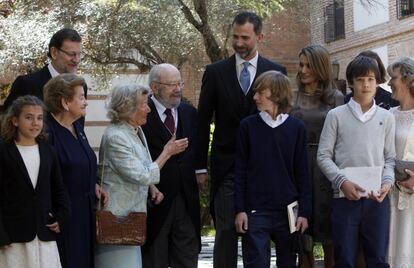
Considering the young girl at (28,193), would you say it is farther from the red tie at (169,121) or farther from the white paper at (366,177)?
the white paper at (366,177)

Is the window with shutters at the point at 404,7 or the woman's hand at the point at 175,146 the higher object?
the window with shutters at the point at 404,7

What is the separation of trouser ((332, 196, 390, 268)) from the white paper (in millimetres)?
100

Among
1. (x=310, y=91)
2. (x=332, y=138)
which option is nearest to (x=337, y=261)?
(x=332, y=138)

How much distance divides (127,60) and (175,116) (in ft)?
35.0

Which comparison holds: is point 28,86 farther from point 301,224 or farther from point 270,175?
point 301,224

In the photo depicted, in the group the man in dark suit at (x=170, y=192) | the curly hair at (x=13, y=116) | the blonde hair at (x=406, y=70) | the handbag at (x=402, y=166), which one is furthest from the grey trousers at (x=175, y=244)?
the blonde hair at (x=406, y=70)

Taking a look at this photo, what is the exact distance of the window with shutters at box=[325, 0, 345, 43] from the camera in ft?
84.5

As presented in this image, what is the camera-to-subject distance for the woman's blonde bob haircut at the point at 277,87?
6.33 m

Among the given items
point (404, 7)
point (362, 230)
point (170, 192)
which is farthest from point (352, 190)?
point (404, 7)

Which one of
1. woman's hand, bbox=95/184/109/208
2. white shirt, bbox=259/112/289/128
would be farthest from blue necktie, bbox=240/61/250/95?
woman's hand, bbox=95/184/109/208

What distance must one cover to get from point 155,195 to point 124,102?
799 mm

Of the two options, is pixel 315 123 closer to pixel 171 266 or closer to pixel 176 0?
pixel 171 266

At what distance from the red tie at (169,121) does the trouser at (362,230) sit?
155 cm

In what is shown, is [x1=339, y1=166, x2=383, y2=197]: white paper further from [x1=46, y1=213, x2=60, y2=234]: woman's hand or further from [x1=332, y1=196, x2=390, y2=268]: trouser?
Answer: [x1=46, y1=213, x2=60, y2=234]: woman's hand
